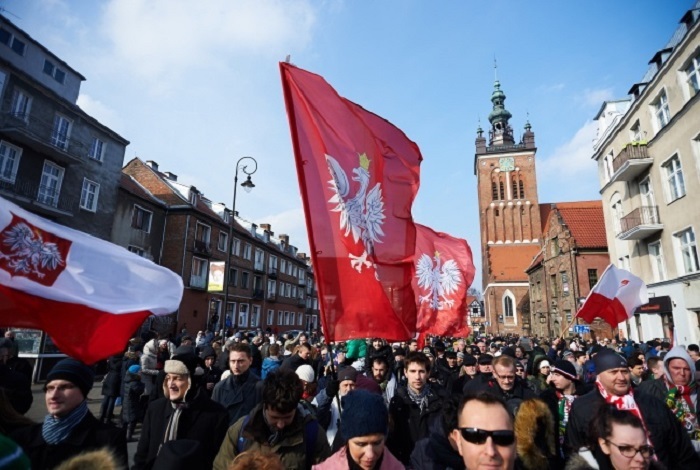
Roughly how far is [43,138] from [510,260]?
55.7 metres

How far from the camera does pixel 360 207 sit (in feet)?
14.9

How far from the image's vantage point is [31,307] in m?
3.73

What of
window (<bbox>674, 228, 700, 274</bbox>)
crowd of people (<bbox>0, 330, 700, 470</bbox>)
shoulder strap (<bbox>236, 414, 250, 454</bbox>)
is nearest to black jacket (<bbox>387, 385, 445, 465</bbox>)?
crowd of people (<bbox>0, 330, 700, 470</bbox>)

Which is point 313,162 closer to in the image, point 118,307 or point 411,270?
point 411,270

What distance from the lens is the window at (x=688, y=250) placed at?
52.7ft

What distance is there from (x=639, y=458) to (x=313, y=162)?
3.43m

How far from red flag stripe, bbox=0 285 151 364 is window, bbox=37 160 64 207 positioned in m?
18.8

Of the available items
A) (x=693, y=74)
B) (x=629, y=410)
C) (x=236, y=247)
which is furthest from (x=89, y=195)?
(x=693, y=74)

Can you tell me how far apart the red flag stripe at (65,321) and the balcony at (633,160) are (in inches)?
866

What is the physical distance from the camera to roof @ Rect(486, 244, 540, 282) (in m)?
57.1

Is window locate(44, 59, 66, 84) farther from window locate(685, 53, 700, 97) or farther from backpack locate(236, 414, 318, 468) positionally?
window locate(685, 53, 700, 97)

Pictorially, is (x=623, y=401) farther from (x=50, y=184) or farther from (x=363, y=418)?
(x=50, y=184)

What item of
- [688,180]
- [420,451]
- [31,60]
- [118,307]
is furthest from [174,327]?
[688,180]

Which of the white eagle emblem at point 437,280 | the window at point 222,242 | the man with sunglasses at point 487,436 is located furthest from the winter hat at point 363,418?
the window at point 222,242
